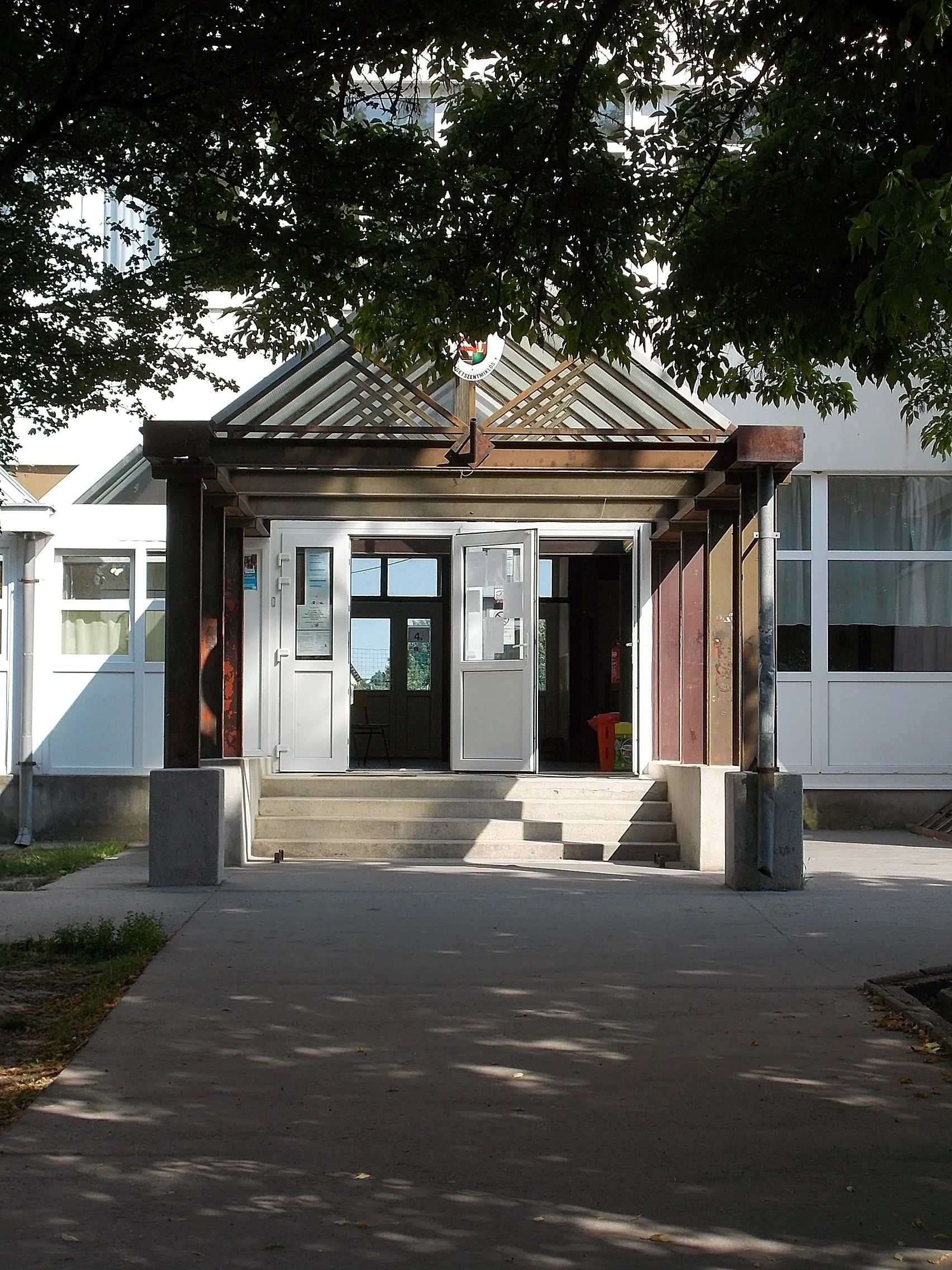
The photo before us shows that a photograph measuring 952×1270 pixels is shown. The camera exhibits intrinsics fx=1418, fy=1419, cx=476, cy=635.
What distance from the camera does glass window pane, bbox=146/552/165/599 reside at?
15.1 metres

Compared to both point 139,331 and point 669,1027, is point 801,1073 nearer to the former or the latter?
point 669,1027

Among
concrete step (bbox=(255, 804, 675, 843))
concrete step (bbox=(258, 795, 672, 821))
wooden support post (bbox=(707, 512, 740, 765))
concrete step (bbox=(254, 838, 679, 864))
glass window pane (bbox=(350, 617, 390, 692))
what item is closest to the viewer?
wooden support post (bbox=(707, 512, 740, 765))

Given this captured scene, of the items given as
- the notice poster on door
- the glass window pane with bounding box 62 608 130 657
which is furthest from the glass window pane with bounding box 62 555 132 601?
the notice poster on door

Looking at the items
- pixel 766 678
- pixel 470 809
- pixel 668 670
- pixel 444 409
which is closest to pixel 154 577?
pixel 470 809

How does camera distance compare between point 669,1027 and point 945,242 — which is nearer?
point 945,242

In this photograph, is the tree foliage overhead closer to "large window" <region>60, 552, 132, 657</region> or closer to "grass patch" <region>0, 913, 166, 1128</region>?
"grass patch" <region>0, 913, 166, 1128</region>

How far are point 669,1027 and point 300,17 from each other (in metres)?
4.61

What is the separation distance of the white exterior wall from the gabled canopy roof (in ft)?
15.8

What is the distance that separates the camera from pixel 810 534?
15.7 meters

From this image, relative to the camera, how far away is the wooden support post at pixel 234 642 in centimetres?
1244

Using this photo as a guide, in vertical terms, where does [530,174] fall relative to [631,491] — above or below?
above

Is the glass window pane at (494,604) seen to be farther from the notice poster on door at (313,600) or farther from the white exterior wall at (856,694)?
the white exterior wall at (856,694)

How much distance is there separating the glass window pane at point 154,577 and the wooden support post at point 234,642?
257 centimetres

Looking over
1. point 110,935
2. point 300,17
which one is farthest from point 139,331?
point 110,935
